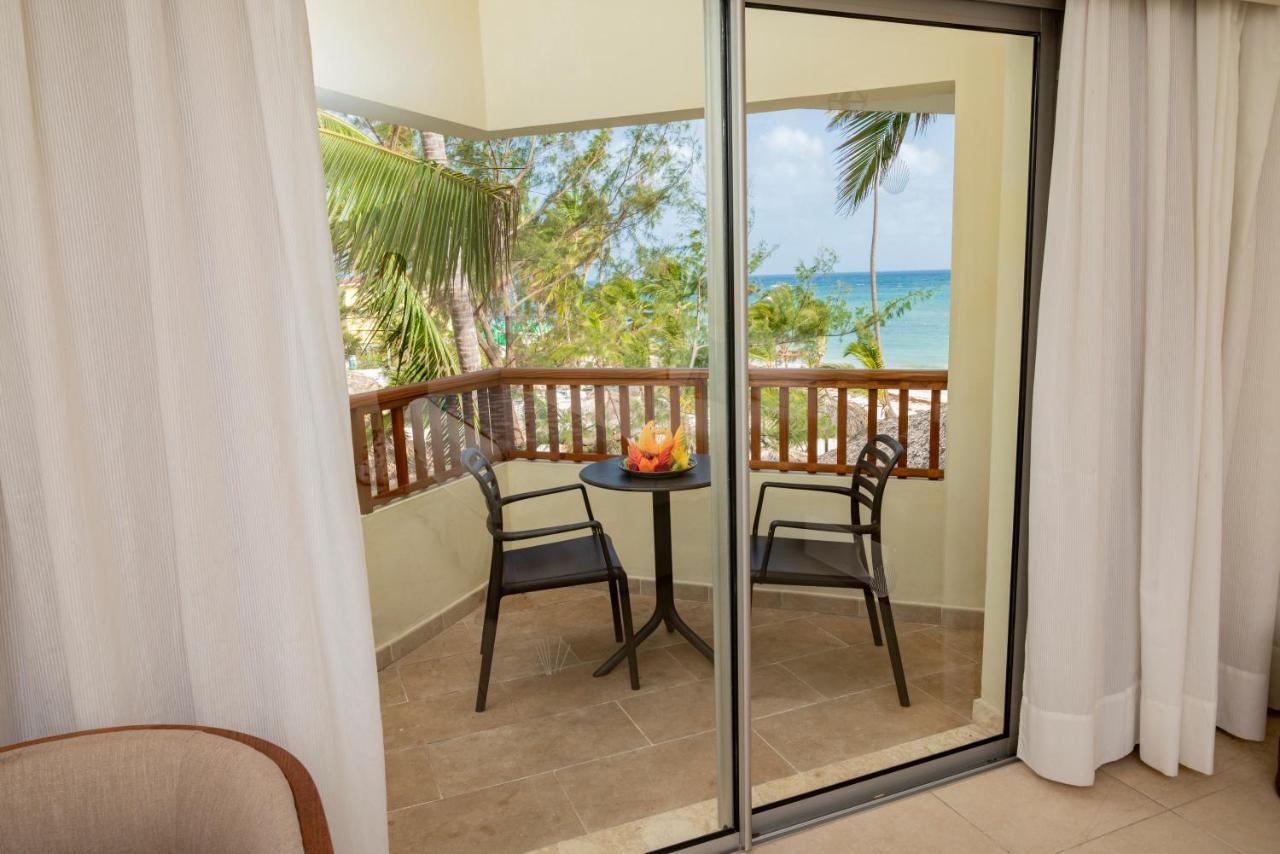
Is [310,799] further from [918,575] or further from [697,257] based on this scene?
[918,575]

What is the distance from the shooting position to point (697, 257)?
1961 millimetres

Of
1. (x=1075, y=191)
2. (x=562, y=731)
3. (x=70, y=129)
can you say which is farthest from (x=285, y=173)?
(x=1075, y=191)

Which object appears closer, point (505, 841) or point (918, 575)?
point (505, 841)

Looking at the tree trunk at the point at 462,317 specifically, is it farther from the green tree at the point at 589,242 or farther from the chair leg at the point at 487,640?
the chair leg at the point at 487,640

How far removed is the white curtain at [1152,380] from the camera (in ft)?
6.95

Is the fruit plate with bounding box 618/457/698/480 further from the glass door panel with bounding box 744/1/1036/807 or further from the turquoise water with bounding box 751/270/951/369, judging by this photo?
the turquoise water with bounding box 751/270/951/369

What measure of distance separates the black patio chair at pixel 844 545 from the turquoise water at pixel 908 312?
0.79 feet

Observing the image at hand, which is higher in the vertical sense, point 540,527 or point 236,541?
point 236,541

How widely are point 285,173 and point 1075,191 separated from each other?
190 centimetres

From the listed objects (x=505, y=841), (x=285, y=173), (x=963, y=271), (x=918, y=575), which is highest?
(x=285, y=173)

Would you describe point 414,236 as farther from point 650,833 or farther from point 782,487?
point 650,833

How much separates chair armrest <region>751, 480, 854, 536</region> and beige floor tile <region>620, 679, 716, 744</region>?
440 millimetres

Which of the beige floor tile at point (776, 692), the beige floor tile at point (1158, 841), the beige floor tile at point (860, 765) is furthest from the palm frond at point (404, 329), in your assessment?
the beige floor tile at point (1158, 841)

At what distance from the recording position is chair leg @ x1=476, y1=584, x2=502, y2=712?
6.56 feet
